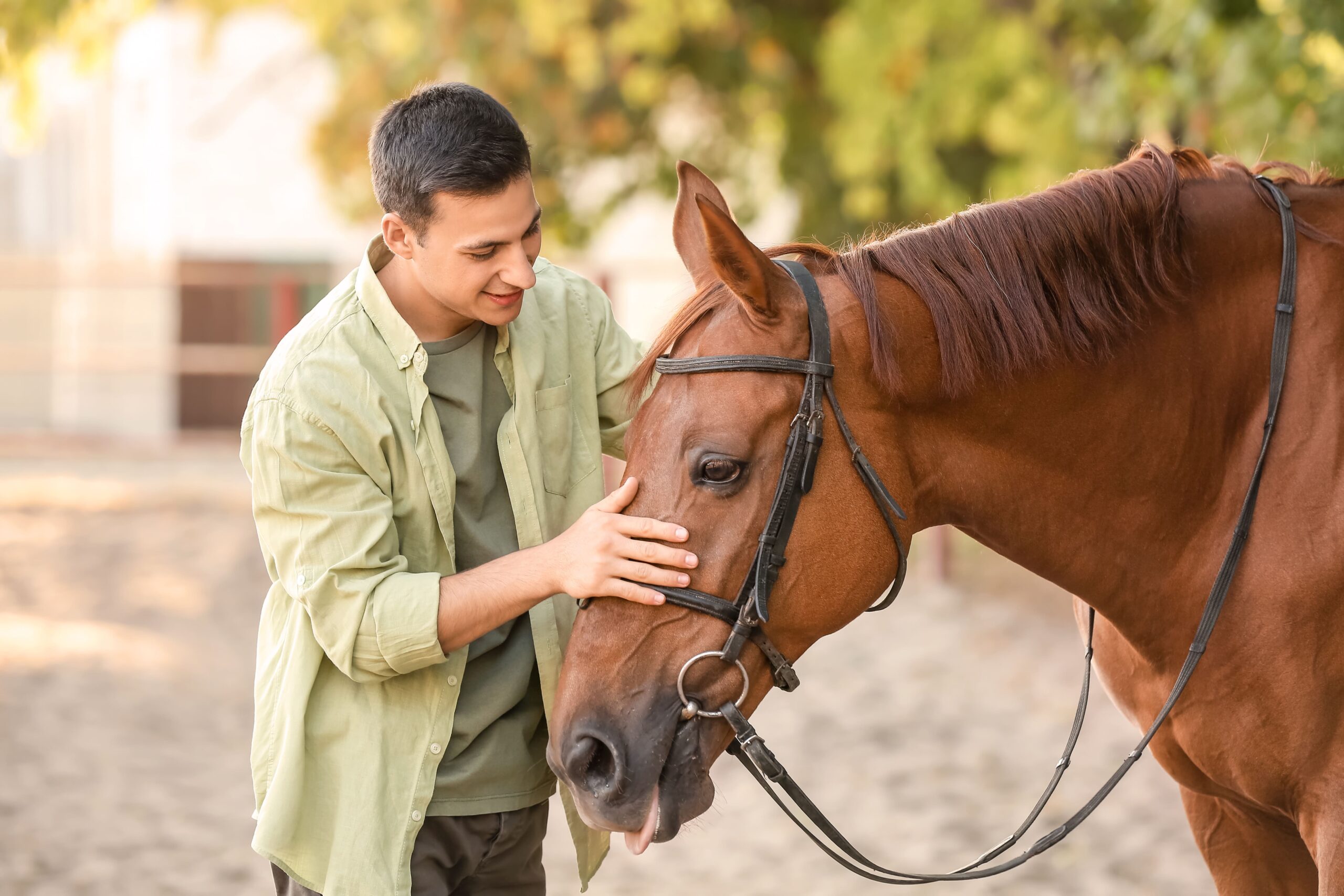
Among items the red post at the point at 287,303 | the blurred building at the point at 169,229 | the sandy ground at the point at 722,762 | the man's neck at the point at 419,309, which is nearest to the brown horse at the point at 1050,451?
the man's neck at the point at 419,309

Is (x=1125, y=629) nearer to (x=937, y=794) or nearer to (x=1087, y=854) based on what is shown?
(x=1087, y=854)

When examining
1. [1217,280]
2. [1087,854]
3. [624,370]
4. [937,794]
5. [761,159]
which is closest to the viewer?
[1217,280]

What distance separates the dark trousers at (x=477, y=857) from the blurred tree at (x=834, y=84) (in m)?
3.22

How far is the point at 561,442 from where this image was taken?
2.13m

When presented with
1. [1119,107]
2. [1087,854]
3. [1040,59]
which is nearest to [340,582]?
[1087,854]

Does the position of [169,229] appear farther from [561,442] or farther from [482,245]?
[482,245]

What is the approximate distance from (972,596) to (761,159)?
4895 millimetres

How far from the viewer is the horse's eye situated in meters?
1.78

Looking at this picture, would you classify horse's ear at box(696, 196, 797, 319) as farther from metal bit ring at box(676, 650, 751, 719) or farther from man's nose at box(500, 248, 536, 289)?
metal bit ring at box(676, 650, 751, 719)

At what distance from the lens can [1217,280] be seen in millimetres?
1988

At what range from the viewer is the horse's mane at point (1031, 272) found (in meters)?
1.88

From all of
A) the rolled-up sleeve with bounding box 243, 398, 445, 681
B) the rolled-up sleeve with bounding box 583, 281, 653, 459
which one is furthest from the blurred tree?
the rolled-up sleeve with bounding box 243, 398, 445, 681

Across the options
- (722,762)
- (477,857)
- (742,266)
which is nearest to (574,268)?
(722,762)

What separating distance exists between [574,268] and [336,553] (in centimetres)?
803
